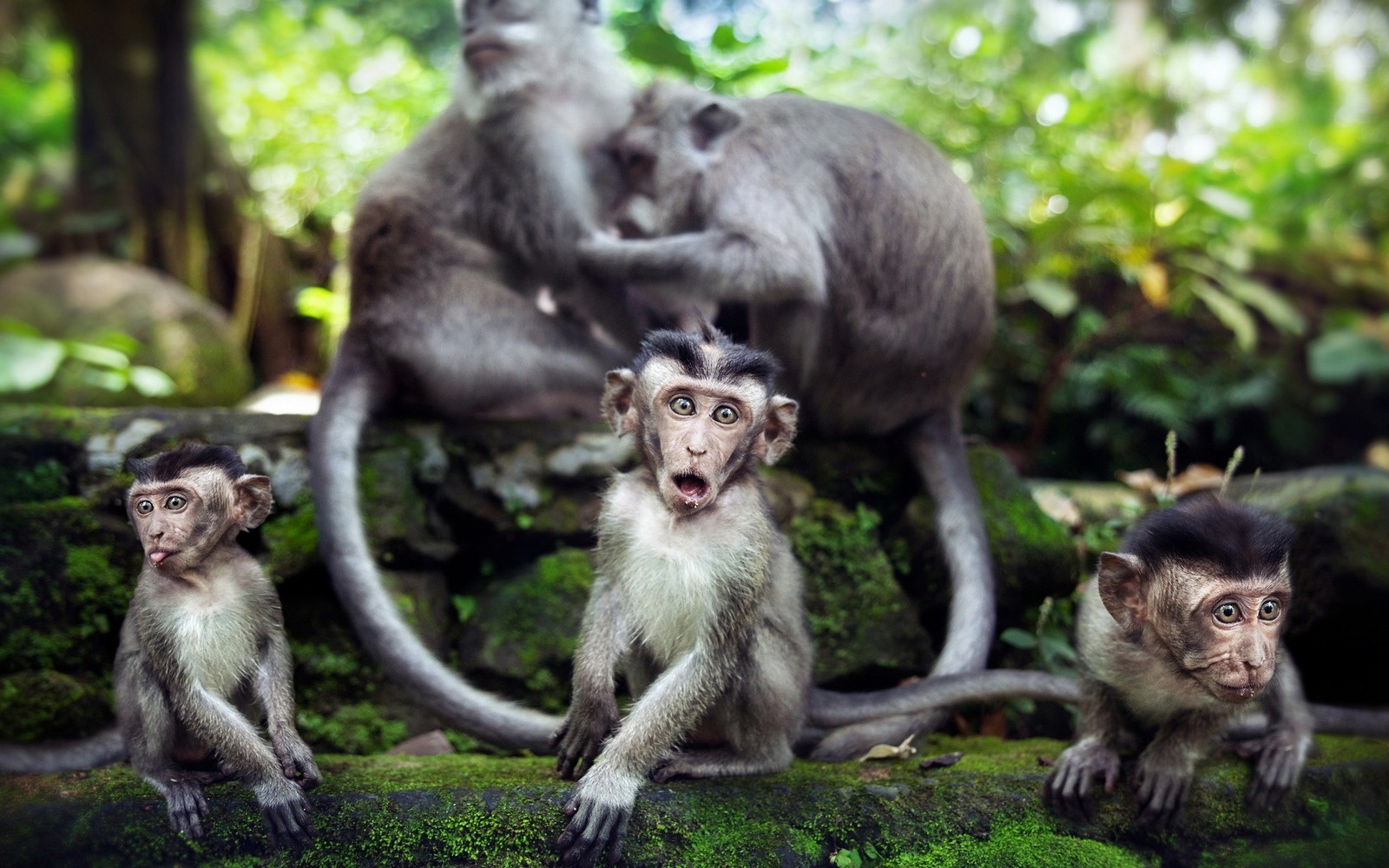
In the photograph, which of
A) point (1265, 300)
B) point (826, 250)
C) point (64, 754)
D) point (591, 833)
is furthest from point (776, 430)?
point (1265, 300)

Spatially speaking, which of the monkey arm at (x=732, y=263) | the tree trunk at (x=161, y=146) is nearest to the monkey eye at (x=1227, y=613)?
the monkey arm at (x=732, y=263)

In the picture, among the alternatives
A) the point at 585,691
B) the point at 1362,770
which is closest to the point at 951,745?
the point at 1362,770

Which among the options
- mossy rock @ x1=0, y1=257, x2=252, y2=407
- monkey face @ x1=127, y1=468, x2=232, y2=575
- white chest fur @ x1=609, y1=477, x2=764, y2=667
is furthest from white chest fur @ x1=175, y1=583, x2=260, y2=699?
mossy rock @ x1=0, y1=257, x2=252, y2=407

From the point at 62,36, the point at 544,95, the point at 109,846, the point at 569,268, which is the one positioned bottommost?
the point at 109,846

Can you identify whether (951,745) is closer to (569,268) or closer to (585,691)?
(585,691)

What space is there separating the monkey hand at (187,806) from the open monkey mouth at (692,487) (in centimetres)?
134

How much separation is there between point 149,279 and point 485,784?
6145 millimetres

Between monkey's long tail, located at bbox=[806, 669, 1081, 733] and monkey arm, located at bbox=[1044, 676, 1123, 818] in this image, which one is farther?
monkey's long tail, located at bbox=[806, 669, 1081, 733]

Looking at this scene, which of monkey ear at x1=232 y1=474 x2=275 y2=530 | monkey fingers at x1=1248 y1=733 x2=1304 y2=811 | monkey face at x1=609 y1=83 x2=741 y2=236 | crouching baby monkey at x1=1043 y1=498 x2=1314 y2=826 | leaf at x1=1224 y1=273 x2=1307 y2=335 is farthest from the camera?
leaf at x1=1224 y1=273 x2=1307 y2=335

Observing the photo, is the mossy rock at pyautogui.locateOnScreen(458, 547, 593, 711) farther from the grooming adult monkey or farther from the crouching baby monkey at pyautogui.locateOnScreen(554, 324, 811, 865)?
the grooming adult monkey

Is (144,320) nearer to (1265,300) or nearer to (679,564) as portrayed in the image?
(679,564)

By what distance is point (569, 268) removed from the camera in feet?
16.8

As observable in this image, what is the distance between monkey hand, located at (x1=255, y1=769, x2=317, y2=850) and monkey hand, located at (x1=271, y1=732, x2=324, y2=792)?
57mm

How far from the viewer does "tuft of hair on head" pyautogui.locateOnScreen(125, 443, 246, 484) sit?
8.27 feet
